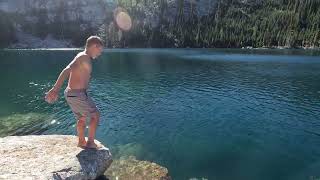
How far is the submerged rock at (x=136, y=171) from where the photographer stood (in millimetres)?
18219

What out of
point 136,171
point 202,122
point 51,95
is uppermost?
point 51,95

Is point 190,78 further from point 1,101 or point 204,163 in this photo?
point 204,163

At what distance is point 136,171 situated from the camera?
19.0 metres

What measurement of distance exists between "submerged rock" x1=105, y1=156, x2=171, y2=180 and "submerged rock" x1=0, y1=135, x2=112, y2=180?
2134 mm

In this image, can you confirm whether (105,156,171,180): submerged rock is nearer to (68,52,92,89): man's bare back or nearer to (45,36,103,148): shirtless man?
(45,36,103,148): shirtless man

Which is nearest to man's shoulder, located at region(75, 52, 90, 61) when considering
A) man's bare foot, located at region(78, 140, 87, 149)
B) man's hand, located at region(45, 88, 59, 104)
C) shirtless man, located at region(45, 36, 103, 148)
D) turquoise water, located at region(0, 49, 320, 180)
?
shirtless man, located at region(45, 36, 103, 148)

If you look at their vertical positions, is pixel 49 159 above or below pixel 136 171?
above

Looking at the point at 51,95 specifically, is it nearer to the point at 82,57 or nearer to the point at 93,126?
the point at 82,57

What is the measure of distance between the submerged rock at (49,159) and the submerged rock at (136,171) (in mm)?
2134

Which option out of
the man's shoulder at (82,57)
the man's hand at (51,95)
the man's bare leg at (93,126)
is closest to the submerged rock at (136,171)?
the man's bare leg at (93,126)

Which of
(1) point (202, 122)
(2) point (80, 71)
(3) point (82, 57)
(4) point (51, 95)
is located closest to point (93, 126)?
(4) point (51, 95)

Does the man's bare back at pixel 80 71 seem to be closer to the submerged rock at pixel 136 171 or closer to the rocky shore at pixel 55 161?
the rocky shore at pixel 55 161

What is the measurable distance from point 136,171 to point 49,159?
5.35 meters

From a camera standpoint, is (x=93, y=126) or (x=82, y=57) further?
(x=93, y=126)
